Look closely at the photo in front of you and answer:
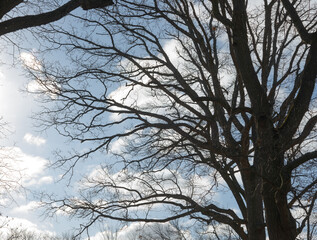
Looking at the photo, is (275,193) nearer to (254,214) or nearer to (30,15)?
(254,214)

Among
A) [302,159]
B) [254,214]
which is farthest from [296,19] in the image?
[254,214]

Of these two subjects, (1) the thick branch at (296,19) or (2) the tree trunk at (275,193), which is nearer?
(2) the tree trunk at (275,193)

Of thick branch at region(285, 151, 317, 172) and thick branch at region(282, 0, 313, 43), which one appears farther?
thick branch at region(282, 0, 313, 43)

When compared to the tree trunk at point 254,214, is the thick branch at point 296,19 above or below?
above

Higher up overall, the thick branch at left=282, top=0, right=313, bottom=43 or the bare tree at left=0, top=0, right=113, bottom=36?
the thick branch at left=282, top=0, right=313, bottom=43

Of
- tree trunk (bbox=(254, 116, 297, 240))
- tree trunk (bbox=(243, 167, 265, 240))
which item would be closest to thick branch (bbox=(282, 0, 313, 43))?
tree trunk (bbox=(254, 116, 297, 240))

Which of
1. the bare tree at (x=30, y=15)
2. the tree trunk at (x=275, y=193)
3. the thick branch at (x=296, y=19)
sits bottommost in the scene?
the tree trunk at (x=275, y=193)

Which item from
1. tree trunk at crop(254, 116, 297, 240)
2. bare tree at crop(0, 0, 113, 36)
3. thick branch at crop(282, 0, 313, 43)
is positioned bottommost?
tree trunk at crop(254, 116, 297, 240)

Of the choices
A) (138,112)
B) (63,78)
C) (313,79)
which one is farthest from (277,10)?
(63,78)

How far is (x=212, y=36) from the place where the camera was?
10766 mm

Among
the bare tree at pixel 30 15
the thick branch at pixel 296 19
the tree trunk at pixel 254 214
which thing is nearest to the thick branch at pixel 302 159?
the tree trunk at pixel 254 214

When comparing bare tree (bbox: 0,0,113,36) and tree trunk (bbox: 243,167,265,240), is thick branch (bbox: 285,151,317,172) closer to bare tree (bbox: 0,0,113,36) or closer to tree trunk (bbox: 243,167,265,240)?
tree trunk (bbox: 243,167,265,240)

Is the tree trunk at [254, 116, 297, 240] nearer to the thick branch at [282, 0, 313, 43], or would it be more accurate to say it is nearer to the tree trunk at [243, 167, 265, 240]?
the tree trunk at [243, 167, 265, 240]

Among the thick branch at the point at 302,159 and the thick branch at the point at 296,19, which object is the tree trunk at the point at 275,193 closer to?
the thick branch at the point at 302,159
